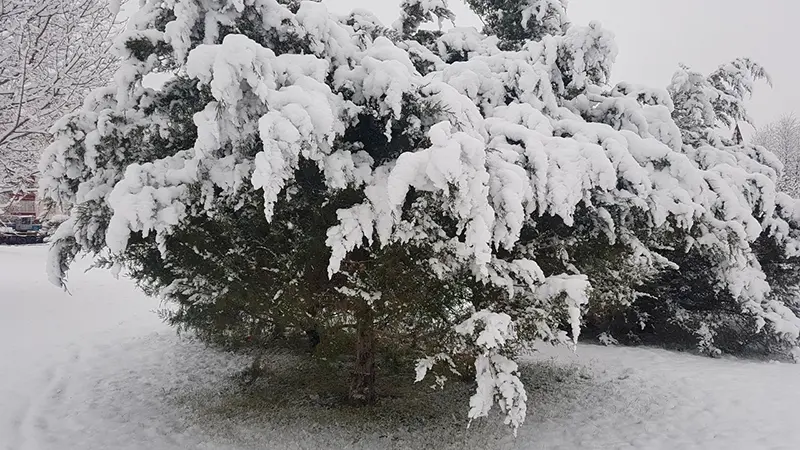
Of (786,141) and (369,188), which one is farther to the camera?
(786,141)

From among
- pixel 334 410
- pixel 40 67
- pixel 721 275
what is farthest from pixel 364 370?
pixel 40 67

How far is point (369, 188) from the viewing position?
138 inches

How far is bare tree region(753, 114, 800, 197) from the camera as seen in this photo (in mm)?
23559

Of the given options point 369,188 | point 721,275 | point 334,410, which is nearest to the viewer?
point 369,188

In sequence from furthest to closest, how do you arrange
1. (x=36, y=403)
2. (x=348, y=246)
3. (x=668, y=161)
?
(x=36, y=403) → (x=668, y=161) → (x=348, y=246)

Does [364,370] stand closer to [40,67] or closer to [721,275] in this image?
[721,275]

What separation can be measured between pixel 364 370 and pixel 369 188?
7.36 ft

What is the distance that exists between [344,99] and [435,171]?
1169 millimetres

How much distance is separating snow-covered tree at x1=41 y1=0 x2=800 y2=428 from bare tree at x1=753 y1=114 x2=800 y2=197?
22542mm

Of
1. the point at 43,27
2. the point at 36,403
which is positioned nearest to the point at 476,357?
the point at 36,403

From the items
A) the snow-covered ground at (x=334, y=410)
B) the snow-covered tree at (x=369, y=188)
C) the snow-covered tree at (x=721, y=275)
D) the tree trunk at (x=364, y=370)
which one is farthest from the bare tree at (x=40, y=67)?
the snow-covered tree at (x=721, y=275)

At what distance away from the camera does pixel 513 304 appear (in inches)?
159

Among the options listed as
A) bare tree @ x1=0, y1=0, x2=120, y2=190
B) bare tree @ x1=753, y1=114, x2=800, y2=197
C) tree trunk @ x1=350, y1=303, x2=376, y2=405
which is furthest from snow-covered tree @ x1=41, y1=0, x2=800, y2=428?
bare tree @ x1=753, y1=114, x2=800, y2=197

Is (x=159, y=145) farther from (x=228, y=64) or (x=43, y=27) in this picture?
(x=43, y=27)
